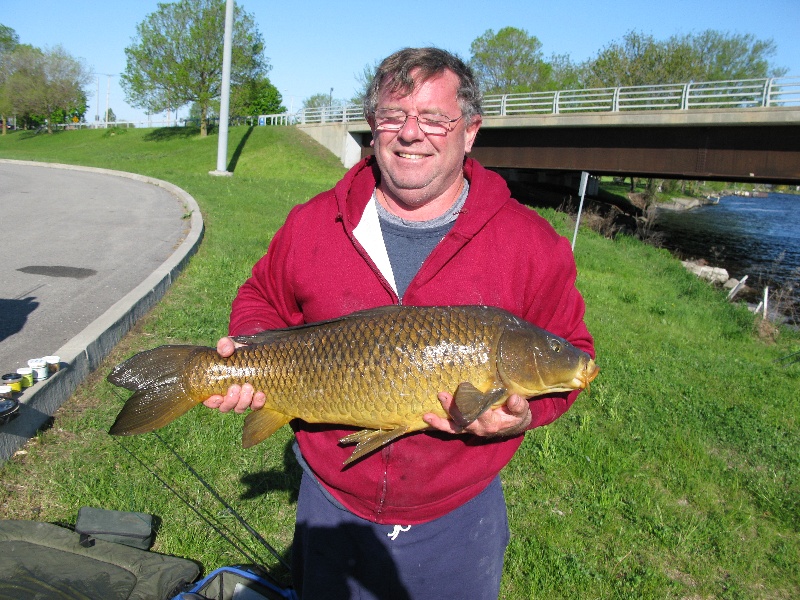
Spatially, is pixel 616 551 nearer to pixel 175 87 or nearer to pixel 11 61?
pixel 175 87

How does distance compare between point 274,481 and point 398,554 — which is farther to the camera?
point 274,481

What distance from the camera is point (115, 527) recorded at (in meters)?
3.52

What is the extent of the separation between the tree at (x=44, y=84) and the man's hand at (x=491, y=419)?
6623 cm

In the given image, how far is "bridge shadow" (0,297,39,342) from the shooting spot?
6.10m

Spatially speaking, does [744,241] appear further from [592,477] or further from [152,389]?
[152,389]

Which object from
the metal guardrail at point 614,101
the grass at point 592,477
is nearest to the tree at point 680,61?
the metal guardrail at point 614,101

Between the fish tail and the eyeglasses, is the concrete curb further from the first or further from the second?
the eyeglasses

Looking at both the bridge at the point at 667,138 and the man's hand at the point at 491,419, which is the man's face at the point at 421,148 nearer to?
the man's hand at the point at 491,419

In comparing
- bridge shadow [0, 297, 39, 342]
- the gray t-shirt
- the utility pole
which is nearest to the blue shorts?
the gray t-shirt

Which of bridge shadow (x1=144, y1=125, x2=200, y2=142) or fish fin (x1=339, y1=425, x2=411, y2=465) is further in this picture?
bridge shadow (x1=144, y1=125, x2=200, y2=142)

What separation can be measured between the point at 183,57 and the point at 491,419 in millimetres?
46755

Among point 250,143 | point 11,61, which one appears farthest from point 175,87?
point 11,61

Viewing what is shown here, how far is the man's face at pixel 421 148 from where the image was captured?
7.94 feet

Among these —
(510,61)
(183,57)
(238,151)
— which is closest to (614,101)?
(238,151)
